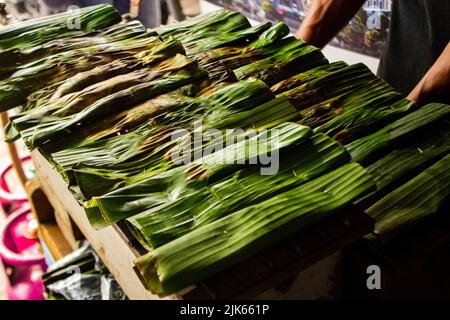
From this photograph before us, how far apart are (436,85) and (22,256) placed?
2982 millimetres

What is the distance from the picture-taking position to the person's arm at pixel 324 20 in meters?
2.86

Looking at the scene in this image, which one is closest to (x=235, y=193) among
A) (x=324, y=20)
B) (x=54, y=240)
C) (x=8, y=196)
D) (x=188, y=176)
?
(x=188, y=176)

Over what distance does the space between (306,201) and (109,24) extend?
1.52 meters

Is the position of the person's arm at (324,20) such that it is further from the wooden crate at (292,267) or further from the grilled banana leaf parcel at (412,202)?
the wooden crate at (292,267)

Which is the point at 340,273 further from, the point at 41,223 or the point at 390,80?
the point at 41,223

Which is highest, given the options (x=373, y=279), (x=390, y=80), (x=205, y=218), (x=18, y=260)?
(x=205, y=218)

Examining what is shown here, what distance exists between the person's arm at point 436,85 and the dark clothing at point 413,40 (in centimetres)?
63

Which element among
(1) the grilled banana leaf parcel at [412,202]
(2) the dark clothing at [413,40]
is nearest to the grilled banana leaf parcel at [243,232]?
(1) the grilled banana leaf parcel at [412,202]

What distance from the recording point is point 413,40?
9.82 feet

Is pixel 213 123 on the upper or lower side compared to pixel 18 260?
upper

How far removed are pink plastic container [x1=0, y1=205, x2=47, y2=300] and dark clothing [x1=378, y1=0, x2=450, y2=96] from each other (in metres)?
2.76

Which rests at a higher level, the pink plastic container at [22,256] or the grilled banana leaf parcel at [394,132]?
the grilled banana leaf parcel at [394,132]

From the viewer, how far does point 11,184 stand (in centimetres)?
430

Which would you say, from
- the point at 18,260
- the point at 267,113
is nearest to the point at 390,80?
the point at 267,113
